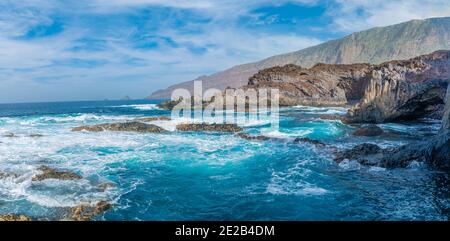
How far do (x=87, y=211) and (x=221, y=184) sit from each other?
14.7ft

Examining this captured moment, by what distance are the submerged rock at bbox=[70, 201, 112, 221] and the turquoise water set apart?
28cm

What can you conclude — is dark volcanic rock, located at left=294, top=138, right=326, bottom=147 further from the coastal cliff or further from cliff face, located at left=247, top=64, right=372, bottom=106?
cliff face, located at left=247, top=64, right=372, bottom=106

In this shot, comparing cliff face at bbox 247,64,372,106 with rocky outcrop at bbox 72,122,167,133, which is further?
cliff face at bbox 247,64,372,106

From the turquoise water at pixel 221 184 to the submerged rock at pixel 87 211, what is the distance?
28 centimetres

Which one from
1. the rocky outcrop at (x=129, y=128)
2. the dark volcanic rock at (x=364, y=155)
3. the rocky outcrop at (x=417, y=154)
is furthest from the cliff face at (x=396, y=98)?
the rocky outcrop at (x=129, y=128)

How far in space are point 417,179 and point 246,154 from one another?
7955 mm

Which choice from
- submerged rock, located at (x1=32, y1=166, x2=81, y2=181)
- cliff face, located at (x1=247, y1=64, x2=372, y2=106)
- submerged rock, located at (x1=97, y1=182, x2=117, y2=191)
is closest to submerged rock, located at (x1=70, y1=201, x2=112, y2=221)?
submerged rock, located at (x1=97, y1=182, x2=117, y2=191)

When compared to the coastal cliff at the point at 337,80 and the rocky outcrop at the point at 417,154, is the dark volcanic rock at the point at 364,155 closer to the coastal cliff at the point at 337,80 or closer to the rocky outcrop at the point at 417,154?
the rocky outcrop at the point at 417,154

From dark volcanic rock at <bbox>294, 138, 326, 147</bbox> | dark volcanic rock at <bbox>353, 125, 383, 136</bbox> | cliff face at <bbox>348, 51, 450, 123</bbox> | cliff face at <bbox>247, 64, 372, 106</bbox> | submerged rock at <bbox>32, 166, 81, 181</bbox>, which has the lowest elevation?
submerged rock at <bbox>32, 166, 81, 181</bbox>

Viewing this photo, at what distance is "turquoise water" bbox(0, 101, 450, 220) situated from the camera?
898cm

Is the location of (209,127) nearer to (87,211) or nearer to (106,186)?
(106,186)

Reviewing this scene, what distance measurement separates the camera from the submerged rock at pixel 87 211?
8531 millimetres

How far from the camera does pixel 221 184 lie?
38.8 ft
